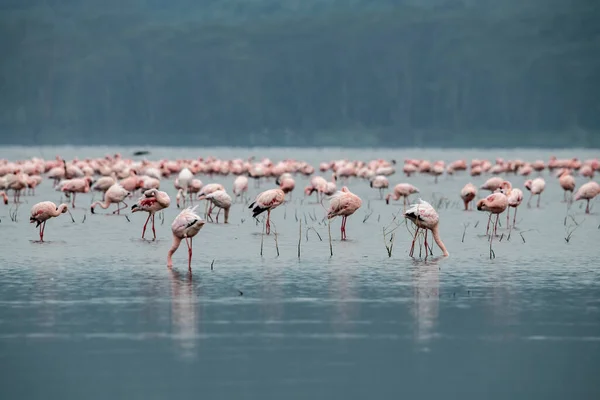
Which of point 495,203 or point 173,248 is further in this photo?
point 495,203

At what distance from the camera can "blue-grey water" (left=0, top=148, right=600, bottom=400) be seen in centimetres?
825

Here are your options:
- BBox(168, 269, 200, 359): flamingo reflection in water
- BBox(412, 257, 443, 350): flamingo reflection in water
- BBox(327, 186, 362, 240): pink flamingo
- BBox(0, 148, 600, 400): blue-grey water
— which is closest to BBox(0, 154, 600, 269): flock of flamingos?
BBox(327, 186, 362, 240): pink flamingo

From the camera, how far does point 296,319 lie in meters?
10.6

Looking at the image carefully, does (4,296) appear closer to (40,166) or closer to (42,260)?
(42,260)

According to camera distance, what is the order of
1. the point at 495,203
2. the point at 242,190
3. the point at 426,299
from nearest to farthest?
1. the point at 426,299
2. the point at 495,203
3. the point at 242,190

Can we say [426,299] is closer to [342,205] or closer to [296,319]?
[296,319]

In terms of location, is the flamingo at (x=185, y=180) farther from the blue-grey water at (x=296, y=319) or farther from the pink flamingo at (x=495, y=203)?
the pink flamingo at (x=495, y=203)

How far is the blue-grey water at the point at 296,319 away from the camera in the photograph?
8.25 m

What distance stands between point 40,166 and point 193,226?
94.0ft

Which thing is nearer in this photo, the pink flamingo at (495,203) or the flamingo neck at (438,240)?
the flamingo neck at (438,240)

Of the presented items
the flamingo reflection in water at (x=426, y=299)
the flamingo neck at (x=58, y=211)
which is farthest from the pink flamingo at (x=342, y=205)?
the flamingo neck at (x=58, y=211)

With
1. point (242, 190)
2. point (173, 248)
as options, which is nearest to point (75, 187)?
point (242, 190)

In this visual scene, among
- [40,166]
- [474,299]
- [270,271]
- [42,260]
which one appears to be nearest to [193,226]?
[270,271]

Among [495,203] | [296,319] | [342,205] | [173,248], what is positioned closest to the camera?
[296,319]
